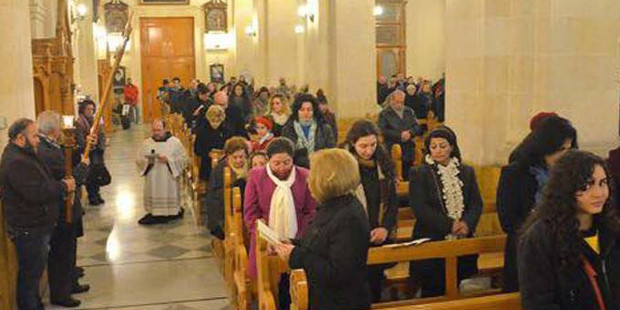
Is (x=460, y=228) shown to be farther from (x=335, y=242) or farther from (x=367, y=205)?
(x=335, y=242)

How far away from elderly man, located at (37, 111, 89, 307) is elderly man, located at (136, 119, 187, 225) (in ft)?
10.5

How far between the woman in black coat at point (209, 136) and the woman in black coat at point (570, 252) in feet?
23.6

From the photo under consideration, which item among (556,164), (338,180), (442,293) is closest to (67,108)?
(442,293)

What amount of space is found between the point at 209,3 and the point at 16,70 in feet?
73.1

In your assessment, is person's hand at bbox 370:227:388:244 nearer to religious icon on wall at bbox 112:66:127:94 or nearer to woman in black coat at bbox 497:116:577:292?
woman in black coat at bbox 497:116:577:292

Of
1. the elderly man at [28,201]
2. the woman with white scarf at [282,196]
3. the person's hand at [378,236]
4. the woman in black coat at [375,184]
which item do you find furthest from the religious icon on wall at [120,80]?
the person's hand at [378,236]

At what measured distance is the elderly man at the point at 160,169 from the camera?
33.0ft

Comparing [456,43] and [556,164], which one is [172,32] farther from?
[556,164]

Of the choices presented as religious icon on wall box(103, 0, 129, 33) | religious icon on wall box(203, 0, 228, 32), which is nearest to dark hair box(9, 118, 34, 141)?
religious icon on wall box(103, 0, 129, 33)

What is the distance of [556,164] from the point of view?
3.10 metres

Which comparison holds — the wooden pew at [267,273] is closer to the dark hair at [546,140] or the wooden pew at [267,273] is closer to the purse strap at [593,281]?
the dark hair at [546,140]

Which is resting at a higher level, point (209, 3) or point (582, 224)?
point (209, 3)

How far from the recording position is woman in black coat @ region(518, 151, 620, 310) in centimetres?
300

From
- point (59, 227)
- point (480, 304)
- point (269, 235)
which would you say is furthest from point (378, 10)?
point (480, 304)
